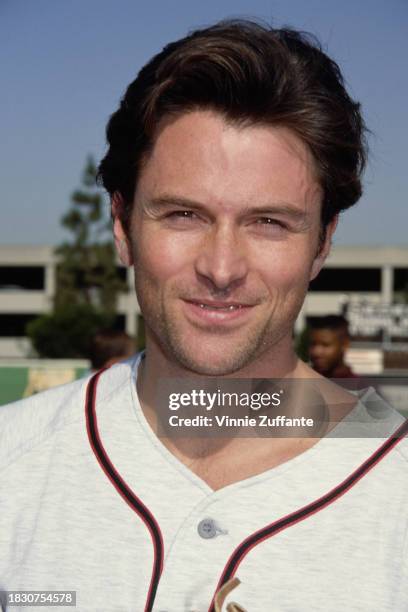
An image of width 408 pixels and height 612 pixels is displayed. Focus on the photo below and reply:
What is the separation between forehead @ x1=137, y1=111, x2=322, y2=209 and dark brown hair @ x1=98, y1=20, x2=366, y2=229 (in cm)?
3

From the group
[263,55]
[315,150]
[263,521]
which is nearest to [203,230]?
[315,150]

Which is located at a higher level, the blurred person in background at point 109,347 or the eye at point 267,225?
the eye at point 267,225

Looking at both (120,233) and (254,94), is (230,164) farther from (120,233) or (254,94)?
(120,233)

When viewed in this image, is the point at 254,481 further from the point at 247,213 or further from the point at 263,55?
the point at 263,55

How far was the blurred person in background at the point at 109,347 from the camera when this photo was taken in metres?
6.79

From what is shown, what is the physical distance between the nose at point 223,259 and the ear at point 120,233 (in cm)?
35

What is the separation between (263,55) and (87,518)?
1.04m

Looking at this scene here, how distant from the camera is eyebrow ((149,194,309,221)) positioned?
1.67 metres

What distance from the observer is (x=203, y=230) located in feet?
5.56

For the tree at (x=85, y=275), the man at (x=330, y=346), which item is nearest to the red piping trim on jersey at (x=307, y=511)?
the man at (x=330, y=346)

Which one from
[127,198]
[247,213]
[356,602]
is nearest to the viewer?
[356,602]

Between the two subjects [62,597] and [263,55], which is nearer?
[62,597]

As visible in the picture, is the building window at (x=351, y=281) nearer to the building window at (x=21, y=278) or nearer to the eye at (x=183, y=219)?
the building window at (x=21, y=278)

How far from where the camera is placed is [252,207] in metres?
1.66
